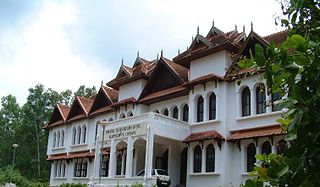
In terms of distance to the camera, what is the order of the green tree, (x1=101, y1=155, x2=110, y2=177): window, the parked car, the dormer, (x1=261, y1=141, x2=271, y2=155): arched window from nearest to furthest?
the green tree
(x1=261, y1=141, x2=271, y2=155): arched window
the parked car
the dormer
(x1=101, y1=155, x2=110, y2=177): window

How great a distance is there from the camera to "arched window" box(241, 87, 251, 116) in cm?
2253

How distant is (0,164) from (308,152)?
2544 inches

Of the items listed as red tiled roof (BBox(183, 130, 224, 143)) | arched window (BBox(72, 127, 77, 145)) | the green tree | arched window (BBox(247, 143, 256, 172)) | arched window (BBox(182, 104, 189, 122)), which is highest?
arched window (BBox(182, 104, 189, 122))

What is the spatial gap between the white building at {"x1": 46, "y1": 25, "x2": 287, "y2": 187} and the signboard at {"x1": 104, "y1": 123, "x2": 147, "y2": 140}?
2.3 inches

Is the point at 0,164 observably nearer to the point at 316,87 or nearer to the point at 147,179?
the point at 147,179

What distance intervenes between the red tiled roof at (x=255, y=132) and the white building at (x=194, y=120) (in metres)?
0.05

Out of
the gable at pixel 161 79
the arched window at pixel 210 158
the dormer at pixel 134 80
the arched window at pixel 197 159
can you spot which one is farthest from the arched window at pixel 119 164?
the arched window at pixel 210 158

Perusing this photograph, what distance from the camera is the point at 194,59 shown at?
999 inches

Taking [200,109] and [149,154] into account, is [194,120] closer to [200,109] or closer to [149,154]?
[200,109]

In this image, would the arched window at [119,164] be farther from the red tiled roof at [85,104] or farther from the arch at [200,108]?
the arch at [200,108]

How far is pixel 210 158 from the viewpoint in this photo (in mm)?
23297

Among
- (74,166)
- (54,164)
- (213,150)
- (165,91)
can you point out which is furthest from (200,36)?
(54,164)

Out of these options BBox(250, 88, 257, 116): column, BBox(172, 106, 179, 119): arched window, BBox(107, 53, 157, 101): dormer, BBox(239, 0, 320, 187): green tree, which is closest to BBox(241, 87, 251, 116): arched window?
BBox(250, 88, 257, 116): column

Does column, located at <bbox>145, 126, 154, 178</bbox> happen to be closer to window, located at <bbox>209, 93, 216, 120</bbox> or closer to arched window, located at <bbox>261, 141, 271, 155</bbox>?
window, located at <bbox>209, 93, 216, 120</bbox>
